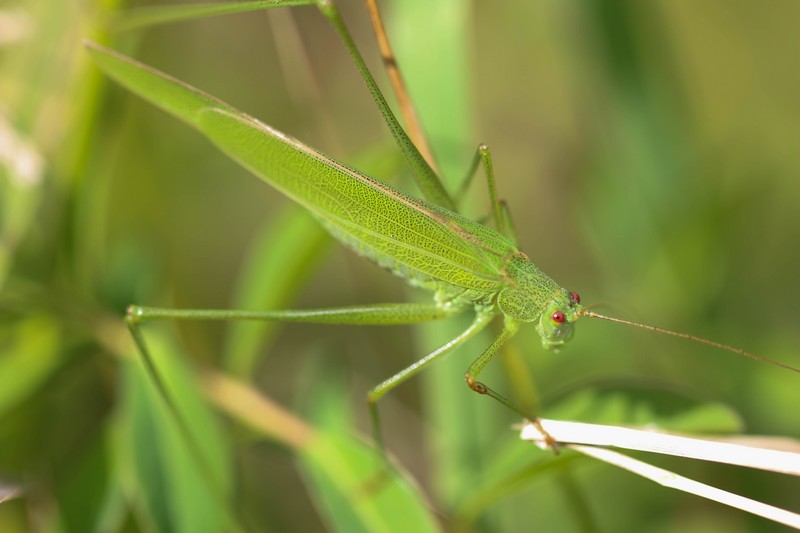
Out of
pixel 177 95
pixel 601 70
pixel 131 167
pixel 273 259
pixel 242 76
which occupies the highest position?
pixel 242 76

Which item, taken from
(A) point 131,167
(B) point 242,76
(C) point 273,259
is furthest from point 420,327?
(B) point 242,76

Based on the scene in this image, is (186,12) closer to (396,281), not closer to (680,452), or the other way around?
(680,452)

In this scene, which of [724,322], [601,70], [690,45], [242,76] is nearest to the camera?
[724,322]

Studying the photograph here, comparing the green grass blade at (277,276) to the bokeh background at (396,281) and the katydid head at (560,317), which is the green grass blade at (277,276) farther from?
the katydid head at (560,317)

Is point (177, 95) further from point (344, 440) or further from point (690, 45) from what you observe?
point (690, 45)

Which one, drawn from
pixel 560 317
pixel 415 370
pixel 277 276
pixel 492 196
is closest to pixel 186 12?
pixel 277 276
